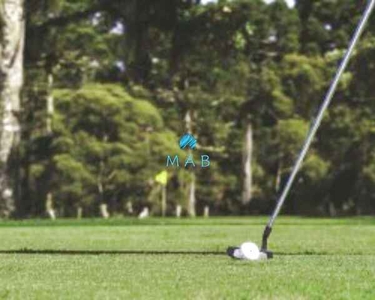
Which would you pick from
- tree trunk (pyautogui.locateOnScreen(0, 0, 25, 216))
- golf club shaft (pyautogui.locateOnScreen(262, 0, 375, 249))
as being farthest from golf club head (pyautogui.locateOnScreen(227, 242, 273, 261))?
tree trunk (pyautogui.locateOnScreen(0, 0, 25, 216))

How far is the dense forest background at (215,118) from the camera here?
51.7 meters

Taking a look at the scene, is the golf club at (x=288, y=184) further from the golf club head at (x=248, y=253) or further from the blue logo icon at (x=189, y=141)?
the blue logo icon at (x=189, y=141)

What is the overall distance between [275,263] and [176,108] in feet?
163

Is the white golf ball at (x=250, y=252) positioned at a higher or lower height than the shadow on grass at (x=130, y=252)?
higher

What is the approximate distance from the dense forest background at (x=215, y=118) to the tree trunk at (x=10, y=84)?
42.3ft

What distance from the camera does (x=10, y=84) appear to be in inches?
1219

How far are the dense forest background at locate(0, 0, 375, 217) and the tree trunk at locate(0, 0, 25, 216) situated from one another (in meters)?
12.9

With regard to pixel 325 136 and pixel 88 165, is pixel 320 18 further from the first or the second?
pixel 88 165

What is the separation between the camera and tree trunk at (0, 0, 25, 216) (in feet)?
101

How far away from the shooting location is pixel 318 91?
57.2m

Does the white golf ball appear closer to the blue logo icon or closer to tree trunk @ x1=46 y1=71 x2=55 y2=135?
the blue logo icon

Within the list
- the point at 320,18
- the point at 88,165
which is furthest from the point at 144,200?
the point at 320,18

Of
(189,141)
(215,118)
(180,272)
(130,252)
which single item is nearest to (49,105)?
(215,118)

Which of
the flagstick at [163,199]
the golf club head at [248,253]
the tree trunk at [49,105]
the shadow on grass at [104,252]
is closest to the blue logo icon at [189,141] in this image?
the shadow on grass at [104,252]
